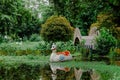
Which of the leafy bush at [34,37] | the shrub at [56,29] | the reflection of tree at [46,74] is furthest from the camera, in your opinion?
the leafy bush at [34,37]

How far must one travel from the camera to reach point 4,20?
145 ft

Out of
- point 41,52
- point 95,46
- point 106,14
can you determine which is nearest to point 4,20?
point 41,52

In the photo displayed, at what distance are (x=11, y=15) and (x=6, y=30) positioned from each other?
185cm

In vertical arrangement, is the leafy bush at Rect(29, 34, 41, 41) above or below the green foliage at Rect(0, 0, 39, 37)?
below

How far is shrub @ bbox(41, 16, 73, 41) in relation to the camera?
39.0 m

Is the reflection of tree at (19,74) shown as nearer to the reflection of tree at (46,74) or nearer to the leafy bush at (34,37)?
the reflection of tree at (46,74)

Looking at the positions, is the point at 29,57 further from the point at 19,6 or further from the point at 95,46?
the point at 19,6

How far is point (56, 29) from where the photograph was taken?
39000 mm

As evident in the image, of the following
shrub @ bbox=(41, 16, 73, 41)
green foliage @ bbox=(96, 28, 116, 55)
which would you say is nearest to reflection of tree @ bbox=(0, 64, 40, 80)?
green foliage @ bbox=(96, 28, 116, 55)

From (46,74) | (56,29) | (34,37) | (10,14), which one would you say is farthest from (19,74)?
(34,37)

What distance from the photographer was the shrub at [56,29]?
128 ft

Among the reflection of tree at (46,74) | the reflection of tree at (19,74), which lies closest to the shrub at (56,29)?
the reflection of tree at (19,74)

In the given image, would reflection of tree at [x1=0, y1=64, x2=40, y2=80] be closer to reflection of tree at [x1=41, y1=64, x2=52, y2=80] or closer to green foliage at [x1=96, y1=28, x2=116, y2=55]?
reflection of tree at [x1=41, y1=64, x2=52, y2=80]

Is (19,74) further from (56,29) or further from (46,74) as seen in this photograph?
(56,29)
